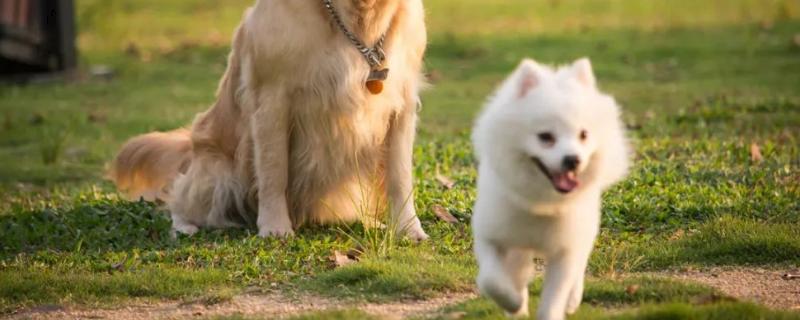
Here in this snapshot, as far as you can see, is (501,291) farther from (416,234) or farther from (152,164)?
(152,164)

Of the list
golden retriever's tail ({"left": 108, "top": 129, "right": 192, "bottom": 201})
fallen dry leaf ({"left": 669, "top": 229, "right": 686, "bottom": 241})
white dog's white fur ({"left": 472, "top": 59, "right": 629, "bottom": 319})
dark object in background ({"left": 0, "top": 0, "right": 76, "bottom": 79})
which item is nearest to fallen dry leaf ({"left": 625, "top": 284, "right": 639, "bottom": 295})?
white dog's white fur ({"left": 472, "top": 59, "right": 629, "bottom": 319})

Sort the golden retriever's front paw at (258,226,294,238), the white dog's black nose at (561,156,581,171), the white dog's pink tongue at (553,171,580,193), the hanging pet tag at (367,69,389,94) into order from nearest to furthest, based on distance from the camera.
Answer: the white dog's black nose at (561,156,581,171) → the white dog's pink tongue at (553,171,580,193) → the hanging pet tag at (367,69,389,94) → the golden retriever's front paw at (258,226,294,238)

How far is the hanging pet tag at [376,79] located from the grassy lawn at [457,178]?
0.81 meters

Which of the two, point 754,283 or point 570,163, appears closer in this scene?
point 570,163

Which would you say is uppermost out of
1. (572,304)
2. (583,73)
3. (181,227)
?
(583,73)

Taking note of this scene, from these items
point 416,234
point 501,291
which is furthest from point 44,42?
point 501,291

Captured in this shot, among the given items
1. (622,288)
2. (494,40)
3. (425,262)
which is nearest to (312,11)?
(425,262)

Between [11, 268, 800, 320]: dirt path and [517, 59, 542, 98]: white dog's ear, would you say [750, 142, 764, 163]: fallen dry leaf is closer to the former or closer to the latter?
[11, 268, 800, 320]: dirt path

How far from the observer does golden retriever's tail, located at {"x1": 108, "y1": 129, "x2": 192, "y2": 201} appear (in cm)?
765

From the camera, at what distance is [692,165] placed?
26.8 feet

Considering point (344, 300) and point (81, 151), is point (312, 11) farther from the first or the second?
point (81, 151)

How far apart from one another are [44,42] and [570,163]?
12.8 meters

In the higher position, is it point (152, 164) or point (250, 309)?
point (152, 164)

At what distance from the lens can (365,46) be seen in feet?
21.2
